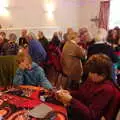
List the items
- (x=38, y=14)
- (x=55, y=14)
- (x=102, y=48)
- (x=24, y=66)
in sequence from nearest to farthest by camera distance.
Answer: (x=24, y=66)
(x=102, y=48)
(x=38, y=14)
(x=55, y=14)

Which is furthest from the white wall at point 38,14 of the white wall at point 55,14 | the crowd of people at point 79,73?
the crowd of people at point 79,73

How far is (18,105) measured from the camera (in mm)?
2012

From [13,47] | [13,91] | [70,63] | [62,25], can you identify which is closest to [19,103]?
[13,91]

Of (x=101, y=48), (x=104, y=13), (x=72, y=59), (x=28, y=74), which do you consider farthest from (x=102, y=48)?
(x=104, y=13)

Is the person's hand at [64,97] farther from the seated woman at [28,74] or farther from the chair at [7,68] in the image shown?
the chair at [7,68]

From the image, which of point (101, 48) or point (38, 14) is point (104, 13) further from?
point (101, 48)

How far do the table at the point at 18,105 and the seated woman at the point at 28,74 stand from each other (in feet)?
1.67

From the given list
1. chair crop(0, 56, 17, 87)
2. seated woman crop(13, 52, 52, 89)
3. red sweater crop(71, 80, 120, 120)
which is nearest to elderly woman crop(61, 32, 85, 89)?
chair crop(0, 56, 17, 87)

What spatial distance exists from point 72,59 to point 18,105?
257cm

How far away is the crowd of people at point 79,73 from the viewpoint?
1.90 meters

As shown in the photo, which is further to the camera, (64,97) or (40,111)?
(64,97)

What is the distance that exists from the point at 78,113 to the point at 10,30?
20.1 ft

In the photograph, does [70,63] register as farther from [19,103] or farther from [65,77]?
[19,103]

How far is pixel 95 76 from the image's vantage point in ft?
6.56
